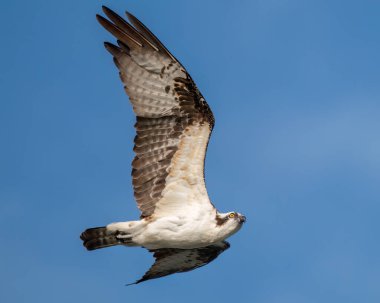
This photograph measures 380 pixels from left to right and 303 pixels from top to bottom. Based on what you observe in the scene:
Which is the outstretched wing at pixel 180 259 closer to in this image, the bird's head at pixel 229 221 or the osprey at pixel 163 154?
the osprey at pixel 163 154

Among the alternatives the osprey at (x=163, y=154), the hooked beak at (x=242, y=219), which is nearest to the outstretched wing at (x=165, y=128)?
the osprey at (x=163, y=154)

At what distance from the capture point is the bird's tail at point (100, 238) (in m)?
17.7

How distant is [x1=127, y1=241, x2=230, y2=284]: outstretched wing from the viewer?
18938 mm

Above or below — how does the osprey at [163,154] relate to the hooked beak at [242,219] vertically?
above

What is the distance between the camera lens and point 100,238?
1770 cm

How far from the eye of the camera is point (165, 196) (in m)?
18.0

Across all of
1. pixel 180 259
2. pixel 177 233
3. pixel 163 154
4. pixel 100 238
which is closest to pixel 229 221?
pixel 177 233

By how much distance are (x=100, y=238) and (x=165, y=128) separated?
2.34 metres

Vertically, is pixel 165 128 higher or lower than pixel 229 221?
higher

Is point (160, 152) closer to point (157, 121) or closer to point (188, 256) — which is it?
point (157, 121)

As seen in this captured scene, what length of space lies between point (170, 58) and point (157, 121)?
1182 millimetres

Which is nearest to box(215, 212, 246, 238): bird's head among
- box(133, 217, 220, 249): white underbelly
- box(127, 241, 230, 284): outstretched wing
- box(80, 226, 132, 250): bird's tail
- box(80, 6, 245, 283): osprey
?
box(80, 6, 245, 283): osprey

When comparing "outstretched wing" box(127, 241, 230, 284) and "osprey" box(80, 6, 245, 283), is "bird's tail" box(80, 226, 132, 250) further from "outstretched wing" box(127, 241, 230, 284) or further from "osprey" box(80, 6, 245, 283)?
"outstretched wing" box(127, 241, 230, 284)

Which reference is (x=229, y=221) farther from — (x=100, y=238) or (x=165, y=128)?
(x=100, y=238)
